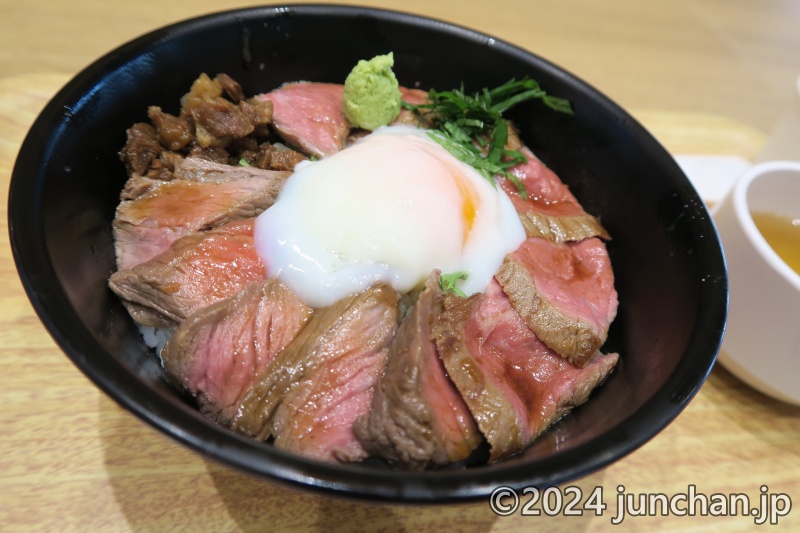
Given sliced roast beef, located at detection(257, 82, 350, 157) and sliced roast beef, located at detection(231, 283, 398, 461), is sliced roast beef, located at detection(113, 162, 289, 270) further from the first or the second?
sliced roast beef, located at detection(231, 283, 398, 461)

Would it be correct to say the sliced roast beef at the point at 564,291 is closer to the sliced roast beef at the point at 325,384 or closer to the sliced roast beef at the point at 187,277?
the sliced roast beef at the point at 325,384

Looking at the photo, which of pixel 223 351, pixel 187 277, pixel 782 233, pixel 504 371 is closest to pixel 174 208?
pixel 187 277

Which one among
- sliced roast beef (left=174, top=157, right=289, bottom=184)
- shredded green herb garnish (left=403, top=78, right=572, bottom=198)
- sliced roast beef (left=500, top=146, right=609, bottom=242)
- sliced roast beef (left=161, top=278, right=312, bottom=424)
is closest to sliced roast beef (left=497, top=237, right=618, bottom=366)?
sliced roast beef (left=500, top=146, right=609, bottom=242)

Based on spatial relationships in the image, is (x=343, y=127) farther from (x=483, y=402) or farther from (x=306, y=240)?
(x=483, y=402)

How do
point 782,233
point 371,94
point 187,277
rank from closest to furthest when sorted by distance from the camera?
1. point 187,277
2. point 371,94
3. point 782,233

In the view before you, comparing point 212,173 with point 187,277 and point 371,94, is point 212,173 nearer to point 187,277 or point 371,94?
point 187,277
